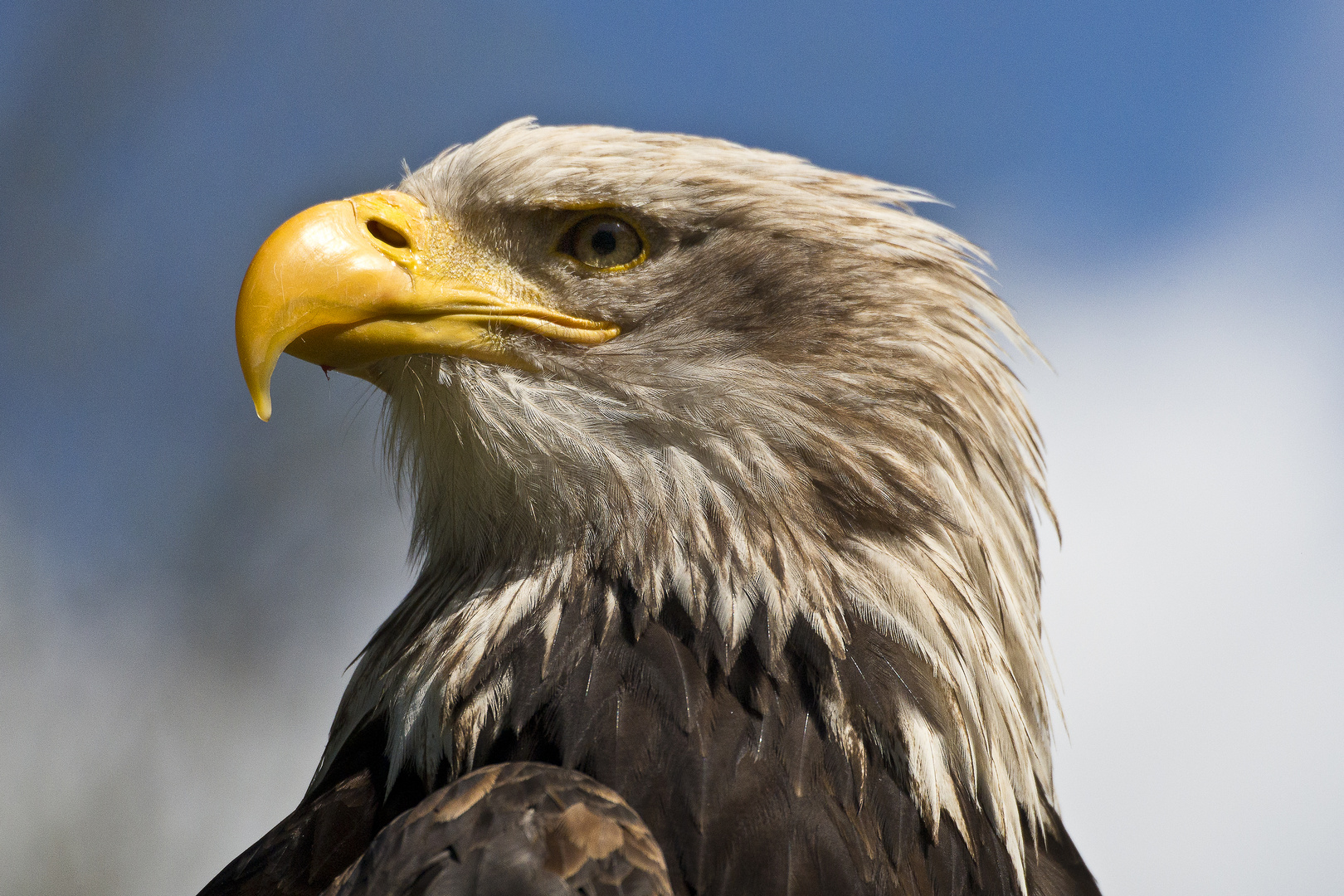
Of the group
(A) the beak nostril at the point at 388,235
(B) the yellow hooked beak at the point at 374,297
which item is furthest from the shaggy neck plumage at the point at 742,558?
(A) the beak nostril at the point at 388,235

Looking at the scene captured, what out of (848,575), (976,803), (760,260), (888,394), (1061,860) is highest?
(760,260)

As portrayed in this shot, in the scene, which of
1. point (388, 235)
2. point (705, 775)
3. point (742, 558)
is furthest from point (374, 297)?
point (705, 775)

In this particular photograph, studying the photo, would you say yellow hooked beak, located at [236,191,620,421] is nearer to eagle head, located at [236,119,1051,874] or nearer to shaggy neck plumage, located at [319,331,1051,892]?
eagle head, located at [236,119,1051,874]

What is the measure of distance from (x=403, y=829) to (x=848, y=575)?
106 centimetres

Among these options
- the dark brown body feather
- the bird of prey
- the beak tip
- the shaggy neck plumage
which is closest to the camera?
the dark brown body feather

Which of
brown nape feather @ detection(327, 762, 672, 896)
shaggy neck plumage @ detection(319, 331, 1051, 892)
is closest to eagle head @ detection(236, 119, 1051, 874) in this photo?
shaggy neck plumage @ detection(319, 331, 1051, 892)

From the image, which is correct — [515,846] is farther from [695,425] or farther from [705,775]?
[695,425]

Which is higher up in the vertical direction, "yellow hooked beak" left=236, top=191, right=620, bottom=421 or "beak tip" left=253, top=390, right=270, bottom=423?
"yellow hooked beak" left=236, top=191, right=620, bottom=421

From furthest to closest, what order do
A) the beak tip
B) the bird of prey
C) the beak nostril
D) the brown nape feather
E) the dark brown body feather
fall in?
the beak nostril < the beak tip < the bird of prey < the dark brown body feather < the brown nape feather

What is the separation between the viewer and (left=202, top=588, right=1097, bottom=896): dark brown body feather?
2148 millimetres

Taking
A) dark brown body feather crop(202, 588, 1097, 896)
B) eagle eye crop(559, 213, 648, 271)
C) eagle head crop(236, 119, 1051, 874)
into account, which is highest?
eagle eye crop(559, 213, 648, 271)

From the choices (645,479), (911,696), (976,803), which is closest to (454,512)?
(645,479)

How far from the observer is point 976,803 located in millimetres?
2414

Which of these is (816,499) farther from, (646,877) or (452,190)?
(452,190)
